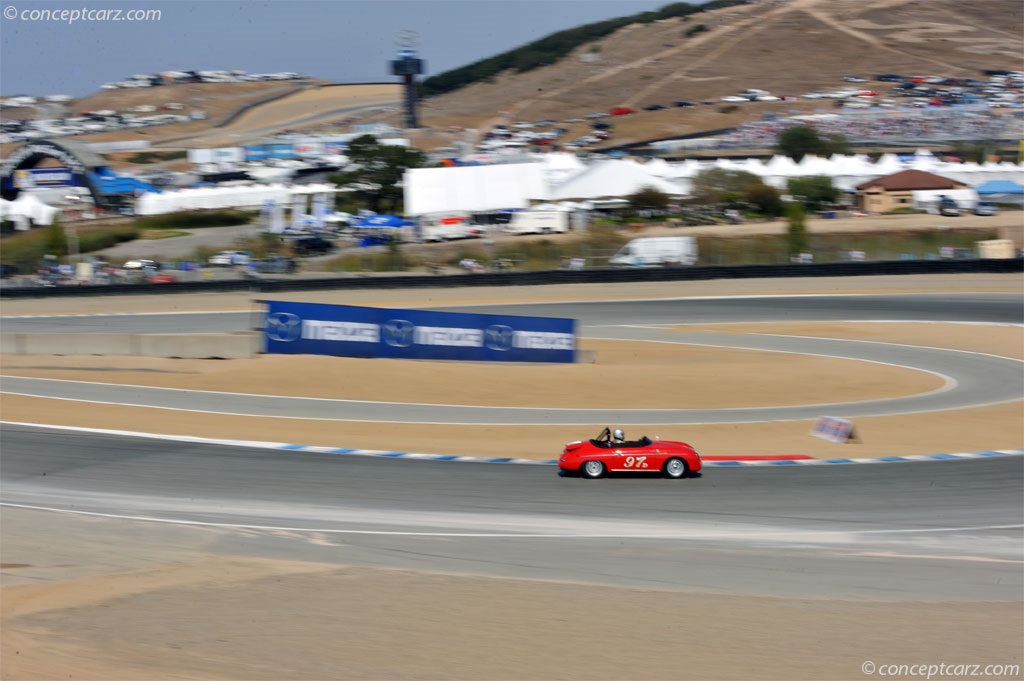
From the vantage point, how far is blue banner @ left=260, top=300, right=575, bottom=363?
2202 centimetres

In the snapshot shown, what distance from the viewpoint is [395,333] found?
22.2 m

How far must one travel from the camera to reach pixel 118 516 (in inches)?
457

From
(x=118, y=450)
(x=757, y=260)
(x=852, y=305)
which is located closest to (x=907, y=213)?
(x=757, y=260)

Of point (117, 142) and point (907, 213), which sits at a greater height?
point (117, 142)

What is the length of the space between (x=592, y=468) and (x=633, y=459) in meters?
0.56

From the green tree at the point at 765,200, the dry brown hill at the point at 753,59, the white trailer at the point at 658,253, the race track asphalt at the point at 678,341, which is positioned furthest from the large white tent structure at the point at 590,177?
the dry brown hill at the point at 753,59

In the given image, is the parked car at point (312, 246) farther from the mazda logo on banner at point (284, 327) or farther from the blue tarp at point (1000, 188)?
the blue tarp at point (1000, 188)

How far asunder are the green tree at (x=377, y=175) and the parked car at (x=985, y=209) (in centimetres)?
3444

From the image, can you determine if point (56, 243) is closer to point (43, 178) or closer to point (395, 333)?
point (43, 178)

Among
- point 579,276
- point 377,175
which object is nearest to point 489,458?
point 579,276

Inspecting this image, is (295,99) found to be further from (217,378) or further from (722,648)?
(722,648)

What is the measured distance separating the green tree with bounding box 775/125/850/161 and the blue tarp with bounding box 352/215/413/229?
39.0 meters

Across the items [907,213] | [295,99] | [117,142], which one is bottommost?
[907,213]

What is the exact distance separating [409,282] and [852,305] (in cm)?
1516
